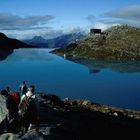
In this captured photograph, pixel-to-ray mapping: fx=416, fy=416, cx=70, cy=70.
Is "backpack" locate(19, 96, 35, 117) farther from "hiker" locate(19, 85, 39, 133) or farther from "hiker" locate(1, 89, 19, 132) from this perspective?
"hiker" locate(1, 89, 19, 132)

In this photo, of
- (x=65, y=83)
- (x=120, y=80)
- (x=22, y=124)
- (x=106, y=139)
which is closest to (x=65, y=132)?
(x=22, y=124)

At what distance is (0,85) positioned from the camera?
109 meters

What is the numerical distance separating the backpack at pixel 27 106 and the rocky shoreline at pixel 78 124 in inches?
43.2

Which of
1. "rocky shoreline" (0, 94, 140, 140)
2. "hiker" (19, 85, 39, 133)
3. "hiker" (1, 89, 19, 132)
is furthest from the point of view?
Answer: "hiker" (19, 85, 39, 133)

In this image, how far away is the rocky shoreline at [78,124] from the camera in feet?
89.5

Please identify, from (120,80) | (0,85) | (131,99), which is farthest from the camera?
(120,80)

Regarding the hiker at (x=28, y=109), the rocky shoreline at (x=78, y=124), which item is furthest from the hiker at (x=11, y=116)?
the rocky shoreline at (x=78, y=124)

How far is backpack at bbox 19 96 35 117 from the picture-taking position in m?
28.3

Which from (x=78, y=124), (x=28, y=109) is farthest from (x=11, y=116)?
(x=78, y=124)

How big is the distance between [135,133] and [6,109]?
57.8ft

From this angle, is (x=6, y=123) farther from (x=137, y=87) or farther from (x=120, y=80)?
(x=120, y=80)

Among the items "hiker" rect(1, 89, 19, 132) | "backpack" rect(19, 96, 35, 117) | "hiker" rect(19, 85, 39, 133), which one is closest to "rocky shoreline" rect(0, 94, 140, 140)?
"hiker" rect(19, 85, 39, 133)

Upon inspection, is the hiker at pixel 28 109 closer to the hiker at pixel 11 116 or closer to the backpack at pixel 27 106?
the backpack at pixel 27 106

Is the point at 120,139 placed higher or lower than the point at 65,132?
lower
